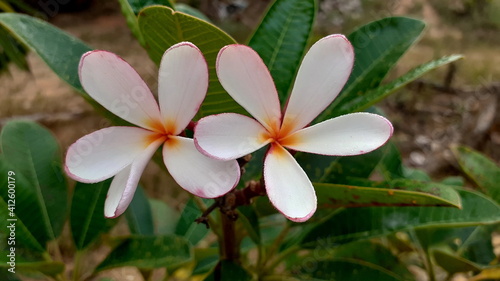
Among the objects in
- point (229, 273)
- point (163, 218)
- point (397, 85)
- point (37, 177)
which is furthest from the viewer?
point (163, 218)

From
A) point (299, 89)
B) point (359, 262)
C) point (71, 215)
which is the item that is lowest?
point (71, 215)

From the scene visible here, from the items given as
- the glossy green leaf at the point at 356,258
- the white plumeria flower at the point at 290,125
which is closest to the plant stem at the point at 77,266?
the glossy green leaf at the point at 356,258

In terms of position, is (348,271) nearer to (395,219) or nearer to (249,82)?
(395,219)

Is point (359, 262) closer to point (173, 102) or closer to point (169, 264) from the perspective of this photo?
point (169, 264)

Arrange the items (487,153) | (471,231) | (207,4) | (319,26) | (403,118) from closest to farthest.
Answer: (471,231) < (487,153) < (403,118) < (207,4) < (319,26)

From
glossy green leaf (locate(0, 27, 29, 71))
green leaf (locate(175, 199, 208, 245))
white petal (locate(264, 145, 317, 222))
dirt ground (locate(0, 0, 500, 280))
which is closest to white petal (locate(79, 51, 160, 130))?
white petal (locate(264, 145, 317, 222))

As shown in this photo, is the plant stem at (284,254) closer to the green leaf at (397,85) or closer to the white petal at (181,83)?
the green leaf at (397,85)

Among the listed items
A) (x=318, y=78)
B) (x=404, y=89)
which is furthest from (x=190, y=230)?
(x=404, y=89)

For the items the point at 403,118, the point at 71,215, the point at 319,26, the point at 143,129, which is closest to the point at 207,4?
the point at 319,26
